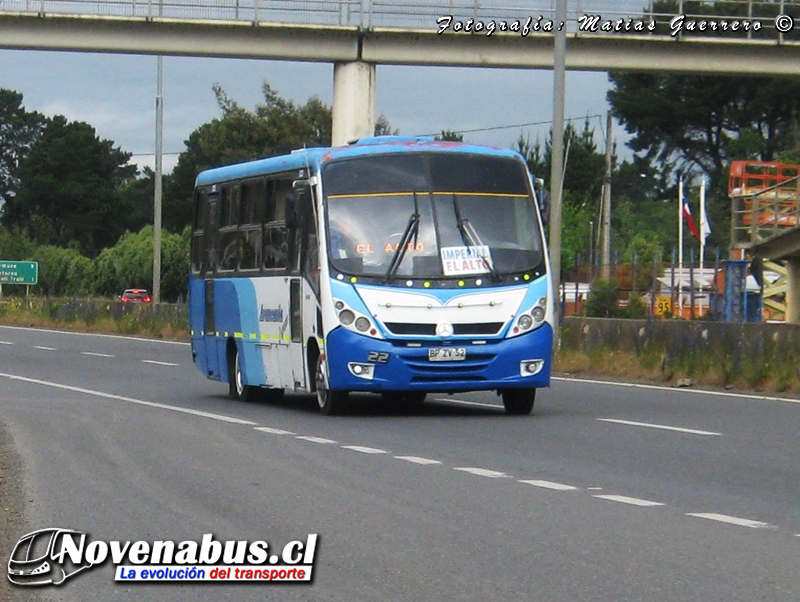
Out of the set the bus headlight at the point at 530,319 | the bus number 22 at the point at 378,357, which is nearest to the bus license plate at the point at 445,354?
the bus number 22 at the point at 378,357

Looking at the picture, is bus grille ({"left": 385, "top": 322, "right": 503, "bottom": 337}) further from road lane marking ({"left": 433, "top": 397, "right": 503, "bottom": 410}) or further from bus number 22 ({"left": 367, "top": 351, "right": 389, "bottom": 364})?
road lane marking ({"left": 433, "top": 397, "right": 503, "bottom": 410})

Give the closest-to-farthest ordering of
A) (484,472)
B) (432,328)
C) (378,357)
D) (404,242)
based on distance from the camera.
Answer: (484,472) < (378,357) < (432,328) < (404,242)

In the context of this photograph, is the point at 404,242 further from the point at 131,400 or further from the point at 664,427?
the point at 131,400

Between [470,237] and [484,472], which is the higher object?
[470,237]

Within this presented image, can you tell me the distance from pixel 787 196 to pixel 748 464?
2521cm

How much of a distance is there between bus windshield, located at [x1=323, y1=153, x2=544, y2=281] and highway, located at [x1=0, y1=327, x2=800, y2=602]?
167 centimetres

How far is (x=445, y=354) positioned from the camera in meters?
19.0

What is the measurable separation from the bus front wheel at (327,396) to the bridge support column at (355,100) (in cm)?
2363

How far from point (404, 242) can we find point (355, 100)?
24259 mm

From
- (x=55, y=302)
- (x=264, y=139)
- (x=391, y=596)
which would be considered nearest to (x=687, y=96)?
(x=264, y=139)

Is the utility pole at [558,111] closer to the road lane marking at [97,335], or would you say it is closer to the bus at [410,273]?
the bus at [410,273]

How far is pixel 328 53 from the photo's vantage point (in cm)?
4331

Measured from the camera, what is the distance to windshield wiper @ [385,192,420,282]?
19.1 metres

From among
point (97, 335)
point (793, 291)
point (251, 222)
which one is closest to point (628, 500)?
point (251, 222)
